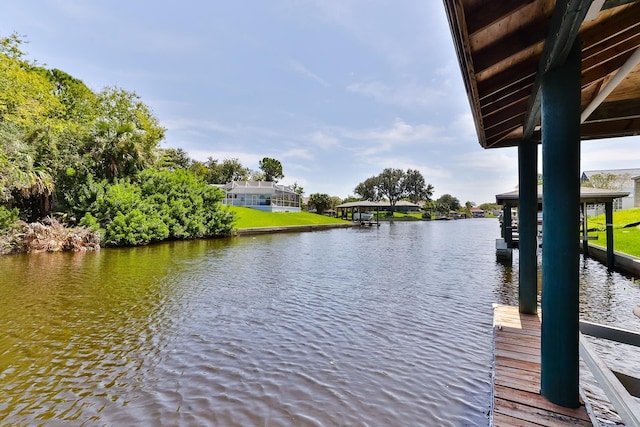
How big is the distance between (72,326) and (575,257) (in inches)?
279

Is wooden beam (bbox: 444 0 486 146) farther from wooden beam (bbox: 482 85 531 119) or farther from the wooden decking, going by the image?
the wooden decking

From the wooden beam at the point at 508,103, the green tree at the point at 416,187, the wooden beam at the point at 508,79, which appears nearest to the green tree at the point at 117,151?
the wooden beam at the point at 508,103

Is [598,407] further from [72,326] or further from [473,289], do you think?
[72,326]

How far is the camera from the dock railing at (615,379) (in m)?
1.71

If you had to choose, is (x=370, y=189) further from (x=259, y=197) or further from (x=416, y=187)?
(x=259, y=197)

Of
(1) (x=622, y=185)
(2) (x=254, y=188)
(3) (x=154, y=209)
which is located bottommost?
(3) (x=154, y=209)

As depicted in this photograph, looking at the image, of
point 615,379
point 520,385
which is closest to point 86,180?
point 520,385

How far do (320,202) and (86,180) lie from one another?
46.8 meters

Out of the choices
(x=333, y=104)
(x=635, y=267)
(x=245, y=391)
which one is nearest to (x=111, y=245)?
(x=245, y=391)

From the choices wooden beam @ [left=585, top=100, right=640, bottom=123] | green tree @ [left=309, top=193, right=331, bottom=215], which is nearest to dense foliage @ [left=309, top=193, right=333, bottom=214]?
green tree @ [left=309, top=193, right=331, bottom=215]

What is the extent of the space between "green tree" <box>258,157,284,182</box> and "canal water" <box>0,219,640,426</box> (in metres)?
62.6

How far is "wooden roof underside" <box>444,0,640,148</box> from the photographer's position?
1.86 metres

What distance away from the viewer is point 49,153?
1702cm

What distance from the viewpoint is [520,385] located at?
2.75 m
